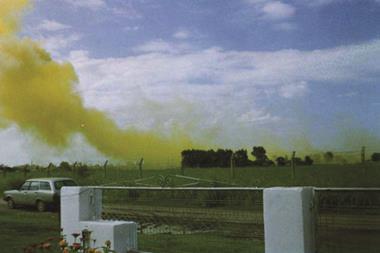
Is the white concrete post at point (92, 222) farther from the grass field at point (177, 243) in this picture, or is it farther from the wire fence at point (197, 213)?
the grass field at point (177, 243)

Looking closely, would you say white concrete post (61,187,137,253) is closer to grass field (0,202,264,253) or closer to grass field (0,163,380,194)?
grass field (0,202,264,253)

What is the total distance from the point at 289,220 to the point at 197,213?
153cm

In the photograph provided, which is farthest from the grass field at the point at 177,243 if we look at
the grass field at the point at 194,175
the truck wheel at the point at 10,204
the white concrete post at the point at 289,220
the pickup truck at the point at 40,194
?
the truck wheel at the point at 10,204

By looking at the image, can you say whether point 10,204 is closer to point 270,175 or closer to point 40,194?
point 40,194

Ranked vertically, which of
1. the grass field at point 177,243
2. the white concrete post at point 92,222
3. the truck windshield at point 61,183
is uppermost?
the truck windshield at point 61,183

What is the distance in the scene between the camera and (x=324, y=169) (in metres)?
21.3

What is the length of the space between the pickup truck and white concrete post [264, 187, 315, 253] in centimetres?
1684

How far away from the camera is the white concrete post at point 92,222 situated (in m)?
8.07

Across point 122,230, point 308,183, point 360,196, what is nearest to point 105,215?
point 122,230

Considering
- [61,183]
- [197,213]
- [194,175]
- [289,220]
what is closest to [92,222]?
[197,213]

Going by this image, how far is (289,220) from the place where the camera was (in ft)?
21.8

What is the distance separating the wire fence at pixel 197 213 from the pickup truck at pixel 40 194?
534 inches

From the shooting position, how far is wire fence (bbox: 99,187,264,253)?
24.6ft

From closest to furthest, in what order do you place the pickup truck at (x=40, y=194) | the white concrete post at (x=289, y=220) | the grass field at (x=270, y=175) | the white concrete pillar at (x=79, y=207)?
the white concrete post at (x=289, y=220)
the white concrete pillar at (x=79, y=207)
the grass field at (x=270, y=175)
the pickup truck at (x=40, y=194)
